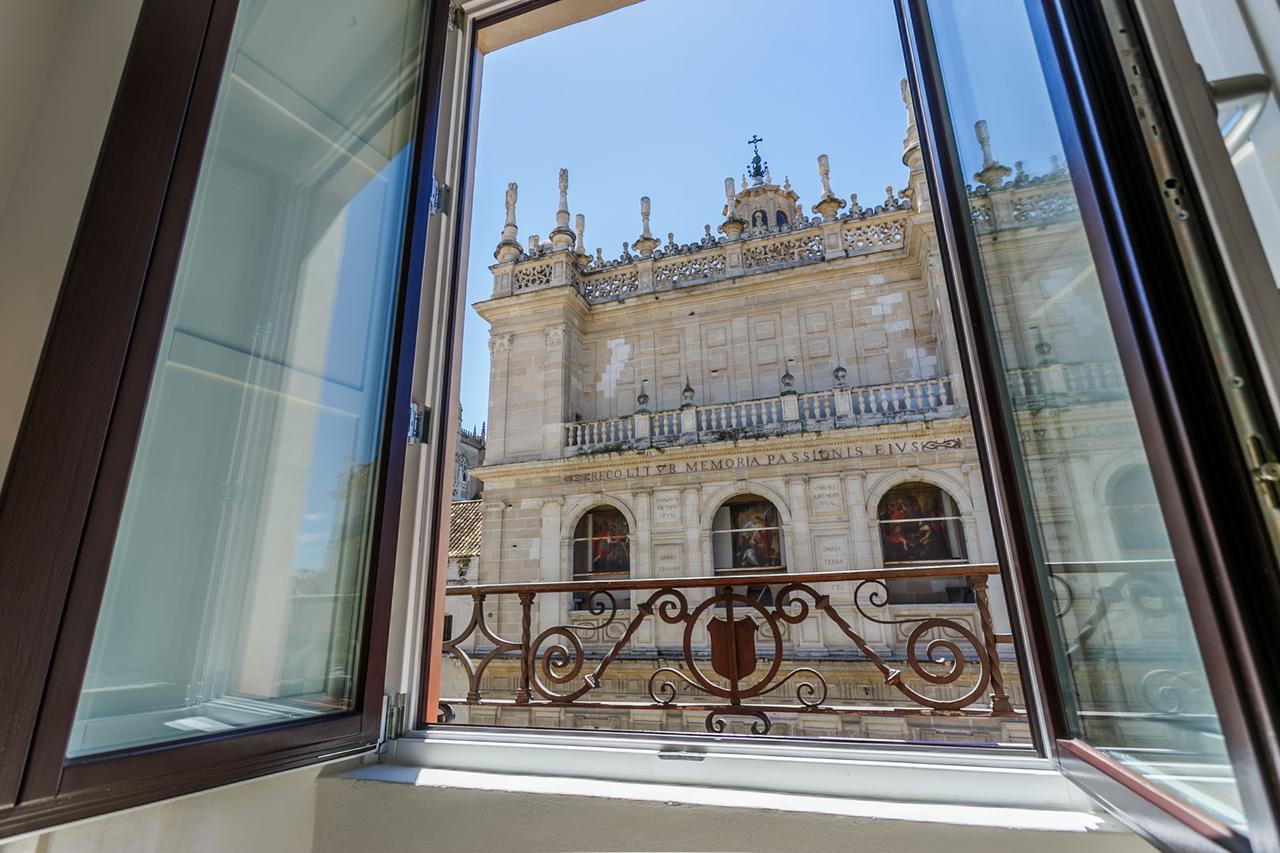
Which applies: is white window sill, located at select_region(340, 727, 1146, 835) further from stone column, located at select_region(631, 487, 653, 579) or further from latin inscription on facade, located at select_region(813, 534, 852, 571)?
stone column, located at select_region(631, 487, 653, 579)

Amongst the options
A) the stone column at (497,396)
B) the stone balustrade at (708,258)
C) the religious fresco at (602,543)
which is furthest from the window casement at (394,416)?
the stone balustrade at (708,258)

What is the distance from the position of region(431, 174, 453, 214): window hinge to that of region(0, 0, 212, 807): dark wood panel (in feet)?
2.51

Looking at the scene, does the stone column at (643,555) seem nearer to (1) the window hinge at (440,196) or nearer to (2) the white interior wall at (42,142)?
(1) the window hinge at (440,196)

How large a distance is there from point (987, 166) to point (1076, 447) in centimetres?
65

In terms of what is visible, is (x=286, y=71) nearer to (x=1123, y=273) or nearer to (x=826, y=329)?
(x=1123, y=273)

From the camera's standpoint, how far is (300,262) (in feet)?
4.72

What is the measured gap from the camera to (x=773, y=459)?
9.95 m

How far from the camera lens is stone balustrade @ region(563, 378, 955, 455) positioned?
958 centimetres

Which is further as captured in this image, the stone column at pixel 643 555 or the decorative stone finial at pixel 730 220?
the decorative stone finial at pixel 730 220

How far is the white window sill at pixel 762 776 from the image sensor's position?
1077 millimetres

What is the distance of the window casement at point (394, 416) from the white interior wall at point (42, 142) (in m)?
0.11

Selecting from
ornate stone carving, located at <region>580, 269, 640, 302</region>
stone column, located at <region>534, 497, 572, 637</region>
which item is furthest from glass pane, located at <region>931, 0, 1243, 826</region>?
ornate stone carving, located at <region>580, 269, 640, 302</region>

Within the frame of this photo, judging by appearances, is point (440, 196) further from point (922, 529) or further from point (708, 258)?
point (708, 258)

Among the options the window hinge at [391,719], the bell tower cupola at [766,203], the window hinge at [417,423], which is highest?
the bell tower cupola at [766,203]
